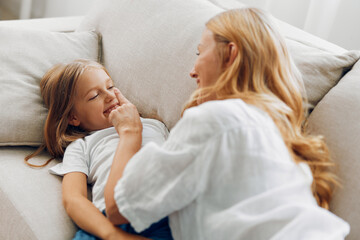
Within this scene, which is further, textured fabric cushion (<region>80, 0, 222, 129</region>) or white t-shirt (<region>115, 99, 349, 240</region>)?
textured fabric cushion (<region>80, 0, 222, 129</region>)

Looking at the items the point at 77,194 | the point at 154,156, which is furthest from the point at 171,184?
the point at 77,194

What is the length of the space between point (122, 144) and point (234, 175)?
42 cm

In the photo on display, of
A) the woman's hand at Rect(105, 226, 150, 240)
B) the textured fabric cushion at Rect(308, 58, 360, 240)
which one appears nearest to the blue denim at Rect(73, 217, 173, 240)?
the woman's hand at Rect(105, 226, 150, 240)

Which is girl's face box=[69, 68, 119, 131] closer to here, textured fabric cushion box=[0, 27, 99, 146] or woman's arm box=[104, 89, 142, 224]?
woman's arm box=[104, 89, 142, 224]

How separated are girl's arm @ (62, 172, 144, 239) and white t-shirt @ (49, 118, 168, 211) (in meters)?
0.03

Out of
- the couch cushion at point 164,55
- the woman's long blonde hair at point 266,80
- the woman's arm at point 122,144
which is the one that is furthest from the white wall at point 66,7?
the woman's long blonde hair at point 266,80

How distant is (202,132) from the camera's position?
92 centimetres

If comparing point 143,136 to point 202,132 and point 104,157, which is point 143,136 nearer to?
point 104,157

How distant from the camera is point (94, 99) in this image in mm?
1487

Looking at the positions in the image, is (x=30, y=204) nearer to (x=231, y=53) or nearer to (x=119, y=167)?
(x=119, y=167)

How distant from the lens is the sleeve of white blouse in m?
0.93

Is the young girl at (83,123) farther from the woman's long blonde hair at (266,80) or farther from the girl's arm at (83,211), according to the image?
the woman's long blonde hair at (266,80)

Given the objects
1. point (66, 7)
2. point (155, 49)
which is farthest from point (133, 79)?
point (66, 7)

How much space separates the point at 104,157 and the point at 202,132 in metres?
0.54
